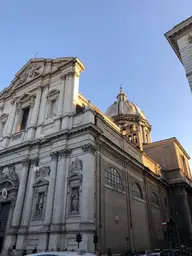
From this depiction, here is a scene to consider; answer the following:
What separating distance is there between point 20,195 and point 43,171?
2.69 metres

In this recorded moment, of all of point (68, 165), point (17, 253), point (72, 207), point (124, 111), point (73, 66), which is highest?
point (124, 111)

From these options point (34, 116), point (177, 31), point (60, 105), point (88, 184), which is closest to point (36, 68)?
point (34, 116)

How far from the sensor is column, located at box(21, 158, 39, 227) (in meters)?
17.0

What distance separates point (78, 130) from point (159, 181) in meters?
16.5

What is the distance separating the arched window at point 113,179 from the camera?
18.4 meters

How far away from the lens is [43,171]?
60.8 feet

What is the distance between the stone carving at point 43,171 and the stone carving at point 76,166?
2.40m

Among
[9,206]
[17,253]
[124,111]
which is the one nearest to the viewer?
[17,253]

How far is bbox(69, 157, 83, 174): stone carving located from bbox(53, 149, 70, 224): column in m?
0.56

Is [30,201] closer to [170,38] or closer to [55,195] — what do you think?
[55,195]

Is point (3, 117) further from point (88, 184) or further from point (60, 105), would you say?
point (88, 184)

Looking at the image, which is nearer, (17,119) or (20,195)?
(20,195)

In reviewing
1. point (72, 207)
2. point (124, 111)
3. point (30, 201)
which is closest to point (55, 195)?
point (72, 207)

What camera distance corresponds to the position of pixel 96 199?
15.7 m
